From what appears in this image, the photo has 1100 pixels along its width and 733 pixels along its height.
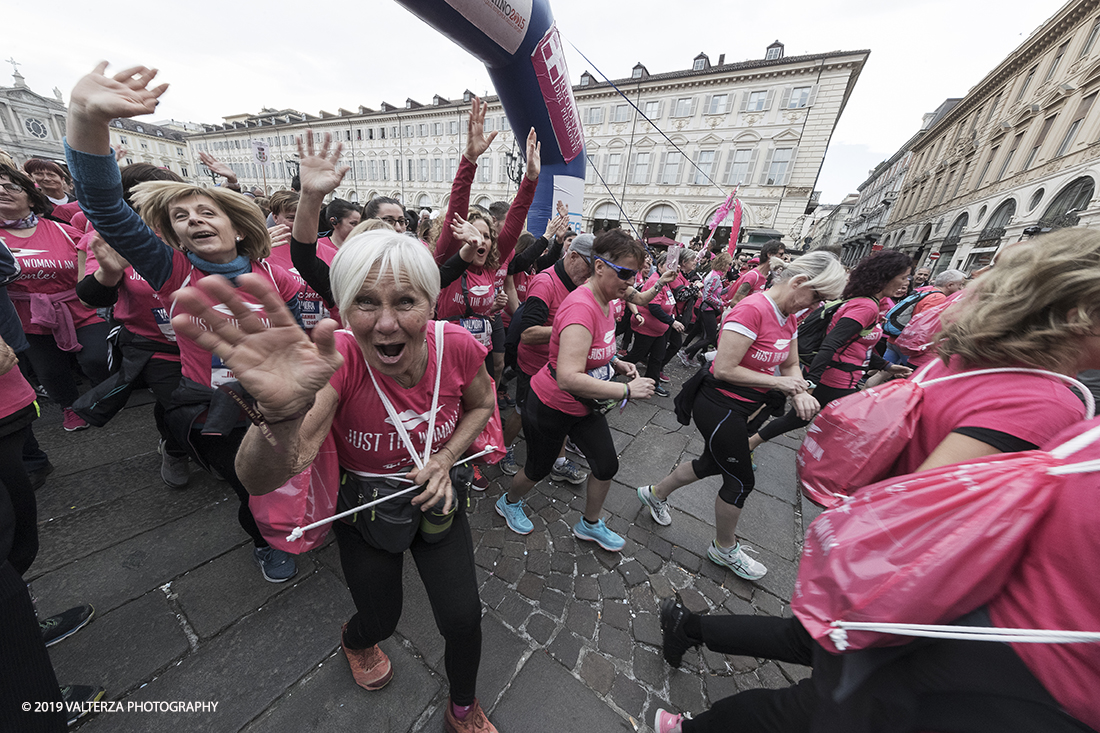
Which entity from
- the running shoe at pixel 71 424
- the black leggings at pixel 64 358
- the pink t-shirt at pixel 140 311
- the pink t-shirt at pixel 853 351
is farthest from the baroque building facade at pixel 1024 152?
the running shoe at pixel 71 424

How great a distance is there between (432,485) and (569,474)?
7.68ft

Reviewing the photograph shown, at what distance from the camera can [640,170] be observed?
2861 cm

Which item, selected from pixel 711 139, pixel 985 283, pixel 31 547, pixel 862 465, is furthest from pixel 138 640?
pixel 711 139

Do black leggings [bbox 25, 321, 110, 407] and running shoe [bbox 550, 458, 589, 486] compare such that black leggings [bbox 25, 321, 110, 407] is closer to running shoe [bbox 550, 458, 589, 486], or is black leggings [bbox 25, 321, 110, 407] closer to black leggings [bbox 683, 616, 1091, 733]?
running shoe [bbox 550, 458, 589, 486]

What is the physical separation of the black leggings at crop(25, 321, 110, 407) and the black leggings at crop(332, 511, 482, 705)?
3742mm

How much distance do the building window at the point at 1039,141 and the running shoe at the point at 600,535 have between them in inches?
1337

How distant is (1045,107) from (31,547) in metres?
38.2

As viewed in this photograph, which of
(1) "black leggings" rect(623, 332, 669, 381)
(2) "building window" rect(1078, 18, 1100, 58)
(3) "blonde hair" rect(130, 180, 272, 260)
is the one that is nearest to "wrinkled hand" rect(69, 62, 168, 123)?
(3) "blonde hair" rect(130, 180, 272, 260)

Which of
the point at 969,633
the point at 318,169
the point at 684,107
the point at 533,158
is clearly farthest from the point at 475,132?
the point at 684,107

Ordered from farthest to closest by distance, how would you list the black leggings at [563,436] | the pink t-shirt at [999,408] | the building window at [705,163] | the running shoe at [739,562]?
the building window at [705,163] → the running shoe at [739,562] → the black leggings at [563,436] → the pink t-shirt at [999,408]

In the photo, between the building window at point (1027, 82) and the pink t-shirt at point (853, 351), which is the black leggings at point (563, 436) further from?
the building window at point (1027, 82)

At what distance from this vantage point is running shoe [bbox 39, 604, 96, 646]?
70.6 inches

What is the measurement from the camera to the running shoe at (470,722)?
1.64 metres

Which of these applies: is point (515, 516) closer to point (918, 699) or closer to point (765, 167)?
point (918, 699)
